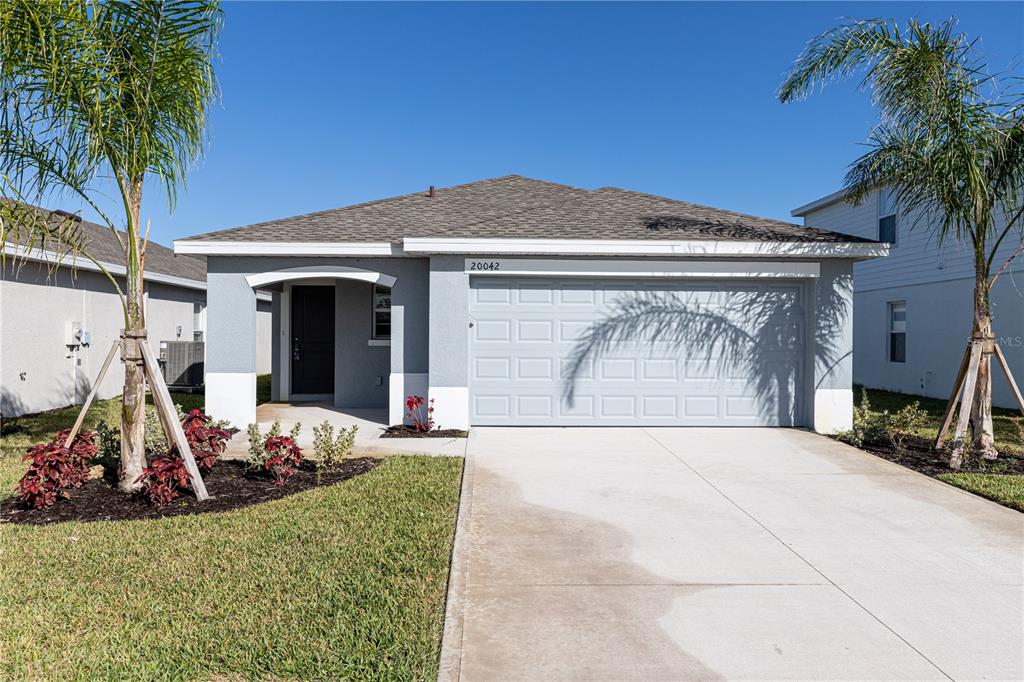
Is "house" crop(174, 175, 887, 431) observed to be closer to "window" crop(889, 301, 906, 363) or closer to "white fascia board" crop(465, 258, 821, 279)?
"white fascia board" crop(465, 258, 821, 279)

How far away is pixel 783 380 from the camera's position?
11.1 m

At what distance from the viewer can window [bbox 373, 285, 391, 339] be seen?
13.6 m

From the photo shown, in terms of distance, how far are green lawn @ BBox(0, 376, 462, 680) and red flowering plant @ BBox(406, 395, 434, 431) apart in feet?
13.4

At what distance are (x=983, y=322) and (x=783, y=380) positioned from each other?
3095mm

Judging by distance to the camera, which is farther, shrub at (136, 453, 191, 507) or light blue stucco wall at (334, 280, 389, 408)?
light blue stucco wall at (334, 280, 389, 408)

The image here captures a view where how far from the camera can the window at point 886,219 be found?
1809 cm

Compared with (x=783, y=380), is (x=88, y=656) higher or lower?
lower

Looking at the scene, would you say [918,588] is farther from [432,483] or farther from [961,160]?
[961,160]

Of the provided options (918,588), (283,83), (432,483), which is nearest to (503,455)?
(432,483)

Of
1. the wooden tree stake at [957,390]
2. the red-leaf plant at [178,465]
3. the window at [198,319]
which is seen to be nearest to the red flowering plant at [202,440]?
the red-leaf plant at [178,465]

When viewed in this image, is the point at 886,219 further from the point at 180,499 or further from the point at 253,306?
the point at 180,499

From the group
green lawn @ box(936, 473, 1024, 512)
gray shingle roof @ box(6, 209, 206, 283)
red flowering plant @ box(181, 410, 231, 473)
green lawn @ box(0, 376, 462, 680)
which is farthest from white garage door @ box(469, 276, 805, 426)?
gray shingle roof @ box(6, 209, 206, 283)

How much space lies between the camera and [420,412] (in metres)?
10.9

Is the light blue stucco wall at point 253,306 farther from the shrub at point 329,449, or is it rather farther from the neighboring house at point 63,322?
the shrub at point 329,449
